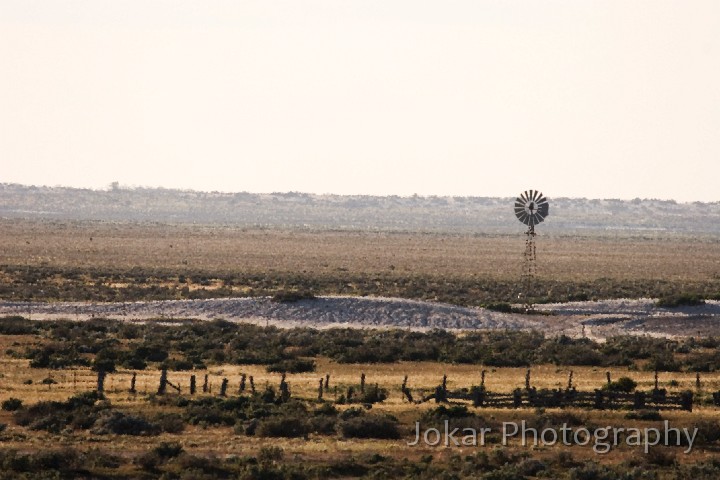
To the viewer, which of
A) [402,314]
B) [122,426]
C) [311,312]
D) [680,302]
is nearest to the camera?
[122,426]

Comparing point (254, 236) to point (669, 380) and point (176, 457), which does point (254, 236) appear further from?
point (176, 457)

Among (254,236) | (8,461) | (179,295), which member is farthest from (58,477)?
(254,236)

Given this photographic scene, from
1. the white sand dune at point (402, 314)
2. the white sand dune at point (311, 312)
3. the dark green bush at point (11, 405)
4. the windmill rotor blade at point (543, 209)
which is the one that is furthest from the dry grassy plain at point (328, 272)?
the windmill rotor blade at point (543, 209)

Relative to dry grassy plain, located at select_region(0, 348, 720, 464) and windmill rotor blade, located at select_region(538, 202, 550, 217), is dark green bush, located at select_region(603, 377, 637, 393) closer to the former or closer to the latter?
dry grassy plain, located at select_region(0, 348, 720, 464)

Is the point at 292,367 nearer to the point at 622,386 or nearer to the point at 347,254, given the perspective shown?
the point at 622,386

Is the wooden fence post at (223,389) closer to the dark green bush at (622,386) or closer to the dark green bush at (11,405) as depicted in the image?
the dark green bush at (11,405)

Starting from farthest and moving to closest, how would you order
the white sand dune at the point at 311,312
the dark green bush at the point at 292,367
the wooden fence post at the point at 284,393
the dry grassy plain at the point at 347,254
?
1. the dry grassy plain at the point at 347,254
2. the white sand dune at the point at 311,312
3. the dark green bush at the point at 292,367
4. the wooden fence post at the point at 284,393

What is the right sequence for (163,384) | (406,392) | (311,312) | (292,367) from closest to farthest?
(163,384) → (406,392) → (292,367) → (311,312)

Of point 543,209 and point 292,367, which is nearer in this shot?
point 292,367

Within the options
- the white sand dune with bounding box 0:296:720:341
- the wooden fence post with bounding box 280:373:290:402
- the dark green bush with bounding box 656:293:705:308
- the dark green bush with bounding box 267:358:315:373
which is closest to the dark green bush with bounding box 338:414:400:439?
the wooden fence post with bounding box 280:373:290:402

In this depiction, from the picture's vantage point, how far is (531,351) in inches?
2088

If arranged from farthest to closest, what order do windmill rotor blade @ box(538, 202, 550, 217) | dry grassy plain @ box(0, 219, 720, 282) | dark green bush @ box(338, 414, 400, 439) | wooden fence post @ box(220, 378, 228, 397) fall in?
dry grassy plain @ box(0, 219, 720, 282) → windmill rotor blade @ box(538, 202, 550, 217) → wooden fence post @ box(220, 378, 228, 397) → dark green bush @ box(338, 414, 400, 439)

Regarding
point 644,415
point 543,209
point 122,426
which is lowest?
point 122,426

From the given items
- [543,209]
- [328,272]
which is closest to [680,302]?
[543,209]
